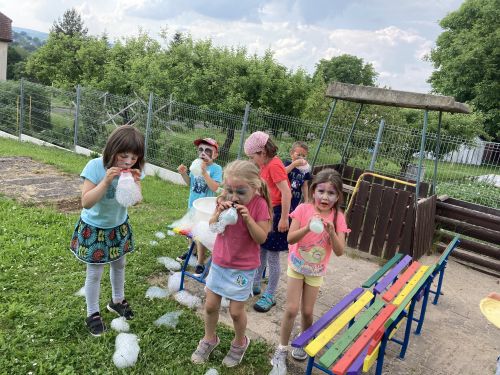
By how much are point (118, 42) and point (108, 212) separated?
1660 cm

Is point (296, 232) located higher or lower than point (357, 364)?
higher

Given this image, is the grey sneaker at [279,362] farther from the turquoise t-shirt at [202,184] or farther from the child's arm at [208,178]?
the turquoise t-shirt at [202,184]

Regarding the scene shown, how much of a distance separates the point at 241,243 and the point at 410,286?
65.5 inches

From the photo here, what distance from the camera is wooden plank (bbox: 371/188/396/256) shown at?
5.21 meters

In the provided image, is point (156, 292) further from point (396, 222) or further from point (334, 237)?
point (396, 222)

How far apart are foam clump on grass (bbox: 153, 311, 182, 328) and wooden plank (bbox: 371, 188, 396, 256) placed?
3109mm

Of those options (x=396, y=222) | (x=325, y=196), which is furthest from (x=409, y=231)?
(x=325, y=196)

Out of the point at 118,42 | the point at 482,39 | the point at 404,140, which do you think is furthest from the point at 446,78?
the point at 404,140

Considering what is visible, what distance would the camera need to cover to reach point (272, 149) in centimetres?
334

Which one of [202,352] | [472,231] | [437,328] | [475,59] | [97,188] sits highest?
[475,59]

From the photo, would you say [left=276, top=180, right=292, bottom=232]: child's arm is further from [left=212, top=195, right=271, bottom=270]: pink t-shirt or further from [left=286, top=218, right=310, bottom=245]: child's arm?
[left=212, top=195, right=271, bottom=270]: pink t-shirt

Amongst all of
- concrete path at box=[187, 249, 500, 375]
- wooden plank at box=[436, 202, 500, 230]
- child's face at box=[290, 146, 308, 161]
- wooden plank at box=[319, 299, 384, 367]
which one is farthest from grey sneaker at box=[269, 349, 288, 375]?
wooden plank at box=[436, 202, 500, 230]

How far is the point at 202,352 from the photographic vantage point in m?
2.80

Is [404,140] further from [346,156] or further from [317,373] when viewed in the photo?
[317,373]
